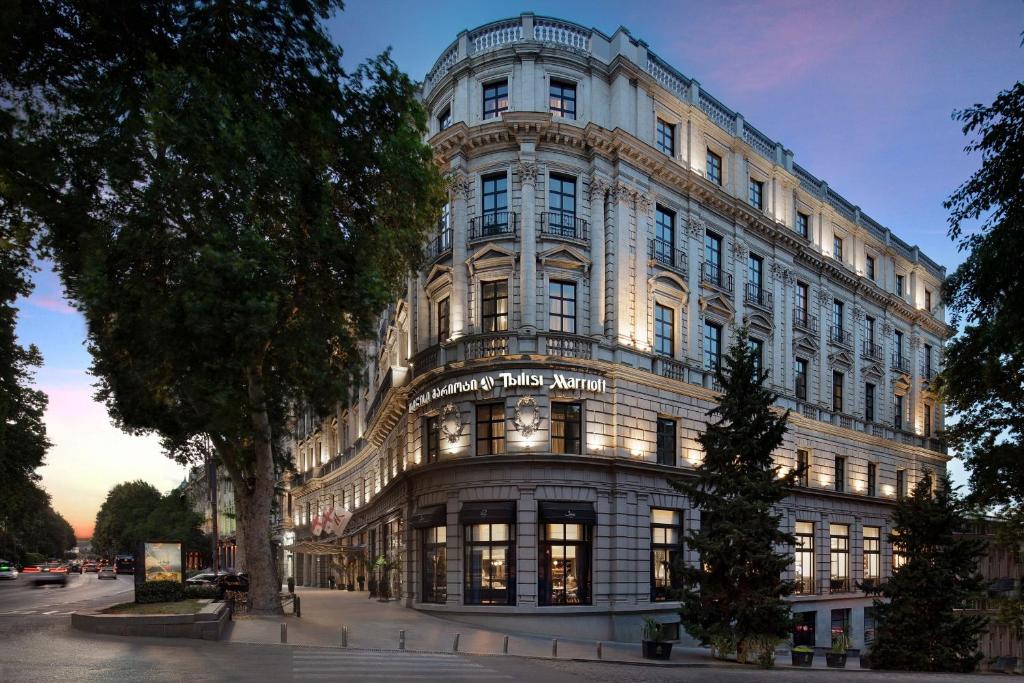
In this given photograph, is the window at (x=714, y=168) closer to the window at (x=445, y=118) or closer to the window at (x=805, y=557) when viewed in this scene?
the window at (x=445, y=118)

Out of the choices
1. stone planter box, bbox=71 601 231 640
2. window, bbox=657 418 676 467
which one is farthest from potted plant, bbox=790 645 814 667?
stone planter box, bbox=71 601 231 640

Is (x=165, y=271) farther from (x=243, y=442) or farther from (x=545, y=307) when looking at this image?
(x=545, y=307)

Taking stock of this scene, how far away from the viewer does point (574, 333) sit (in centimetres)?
3067

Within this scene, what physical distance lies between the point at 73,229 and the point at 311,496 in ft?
177

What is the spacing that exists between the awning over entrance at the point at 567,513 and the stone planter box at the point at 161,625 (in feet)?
38.4

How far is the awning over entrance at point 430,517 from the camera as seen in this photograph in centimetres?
3061

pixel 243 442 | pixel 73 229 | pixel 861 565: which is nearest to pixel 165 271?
pixel 73 229

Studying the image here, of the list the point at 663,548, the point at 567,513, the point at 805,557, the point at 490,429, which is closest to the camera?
the point at 567,513

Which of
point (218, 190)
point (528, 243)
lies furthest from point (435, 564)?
point (218, 190)

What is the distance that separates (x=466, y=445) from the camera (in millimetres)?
30500

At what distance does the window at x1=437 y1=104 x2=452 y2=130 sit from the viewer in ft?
112

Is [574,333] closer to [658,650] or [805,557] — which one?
[658,650]

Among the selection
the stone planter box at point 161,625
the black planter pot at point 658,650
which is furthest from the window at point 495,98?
the stone planter box at point 161,625

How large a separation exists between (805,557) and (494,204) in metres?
24.7
